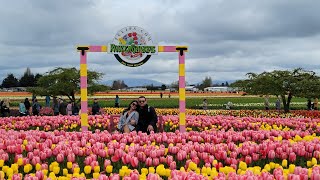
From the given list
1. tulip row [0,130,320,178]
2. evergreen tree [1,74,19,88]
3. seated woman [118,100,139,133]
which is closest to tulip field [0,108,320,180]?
tulip row [0,130,320,178]

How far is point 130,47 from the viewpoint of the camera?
43.9 feet

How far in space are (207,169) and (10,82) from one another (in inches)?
4851

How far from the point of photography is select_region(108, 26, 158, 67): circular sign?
13359 mm

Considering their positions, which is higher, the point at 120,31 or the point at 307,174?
the point at 120,31

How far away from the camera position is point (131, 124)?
12016 mm

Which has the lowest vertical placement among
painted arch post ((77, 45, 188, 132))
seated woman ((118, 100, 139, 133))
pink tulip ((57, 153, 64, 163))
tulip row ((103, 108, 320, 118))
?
tulip row ((103, 108, 320, 118))

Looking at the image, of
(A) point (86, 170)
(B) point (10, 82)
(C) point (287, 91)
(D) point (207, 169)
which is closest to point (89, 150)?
(A) point (86, 170)

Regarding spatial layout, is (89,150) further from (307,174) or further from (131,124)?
(131,124)

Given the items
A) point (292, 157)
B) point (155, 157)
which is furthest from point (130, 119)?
point (292, 157)

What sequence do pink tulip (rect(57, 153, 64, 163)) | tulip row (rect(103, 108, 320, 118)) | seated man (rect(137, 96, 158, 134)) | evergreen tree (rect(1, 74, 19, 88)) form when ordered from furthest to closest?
evergreen tree (rect(1, 74, 19, 88)), tulip row (rect(103, 108, 320, 118)), seated man (rect(137, 96, 158, 134)), pink tulip (rect(57, 153, 64, 163))

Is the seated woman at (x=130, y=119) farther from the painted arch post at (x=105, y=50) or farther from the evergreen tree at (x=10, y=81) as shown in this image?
the evergreen tree at (x=10, y=81)

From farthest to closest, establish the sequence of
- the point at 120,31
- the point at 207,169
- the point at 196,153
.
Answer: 1. the point at 120,31
2. the point at 196,153
3. the point at 207,169

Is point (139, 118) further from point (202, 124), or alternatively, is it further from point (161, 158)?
point (161, 158)

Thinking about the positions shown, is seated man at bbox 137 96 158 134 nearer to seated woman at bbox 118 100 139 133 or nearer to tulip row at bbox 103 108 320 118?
seated woman at bbox 118 100 139 133
